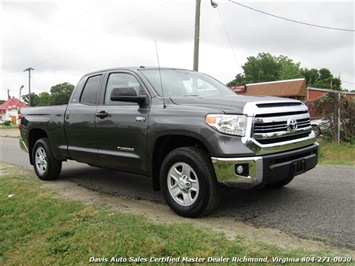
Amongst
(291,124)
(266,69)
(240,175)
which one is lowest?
(240,175)

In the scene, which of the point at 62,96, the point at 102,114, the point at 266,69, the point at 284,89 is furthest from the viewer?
the point at 266,69

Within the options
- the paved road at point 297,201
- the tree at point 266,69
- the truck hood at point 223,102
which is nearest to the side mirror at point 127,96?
the truck hood at point 223,102

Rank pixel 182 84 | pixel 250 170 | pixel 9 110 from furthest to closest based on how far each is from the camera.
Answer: pixel 9 110, pixel 182 84, pixel 250 170

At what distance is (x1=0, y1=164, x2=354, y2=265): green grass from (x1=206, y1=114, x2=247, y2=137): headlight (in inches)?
40.9

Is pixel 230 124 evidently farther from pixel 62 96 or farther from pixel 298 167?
pixel 62 96

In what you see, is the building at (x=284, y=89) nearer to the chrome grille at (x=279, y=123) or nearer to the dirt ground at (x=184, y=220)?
the chrome grille at (x=279, y=123)

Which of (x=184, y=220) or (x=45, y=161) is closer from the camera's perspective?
(x=184, y=220)

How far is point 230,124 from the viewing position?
366cm

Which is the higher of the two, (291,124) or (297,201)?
(291,124)

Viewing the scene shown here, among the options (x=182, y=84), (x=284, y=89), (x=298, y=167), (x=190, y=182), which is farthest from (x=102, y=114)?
(x=284, y=89)

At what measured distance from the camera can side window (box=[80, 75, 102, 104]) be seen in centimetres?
545

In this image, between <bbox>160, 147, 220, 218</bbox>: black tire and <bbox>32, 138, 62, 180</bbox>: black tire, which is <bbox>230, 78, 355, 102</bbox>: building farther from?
<bbox>160, 147, 220, 218</bbox>: black tire

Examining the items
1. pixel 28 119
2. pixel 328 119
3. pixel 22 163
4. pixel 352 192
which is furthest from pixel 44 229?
pixel 328 119

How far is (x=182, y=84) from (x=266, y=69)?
78771mm
